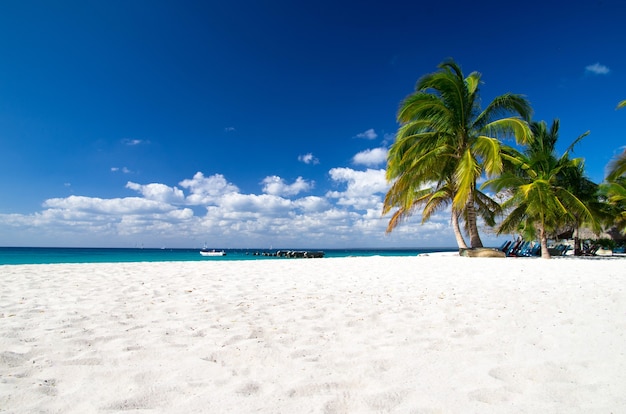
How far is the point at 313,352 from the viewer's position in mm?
2482

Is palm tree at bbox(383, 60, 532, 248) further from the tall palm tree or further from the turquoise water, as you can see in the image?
the turquoise water

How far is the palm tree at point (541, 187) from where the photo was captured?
39.0ft

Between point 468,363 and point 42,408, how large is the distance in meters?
2.63

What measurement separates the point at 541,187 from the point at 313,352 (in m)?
12.8

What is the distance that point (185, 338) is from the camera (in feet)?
9.14

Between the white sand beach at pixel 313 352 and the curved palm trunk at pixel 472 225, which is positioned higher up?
the curved palm trunk at pixel 472 225

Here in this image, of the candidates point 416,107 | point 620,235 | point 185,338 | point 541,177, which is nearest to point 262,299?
point 185,338

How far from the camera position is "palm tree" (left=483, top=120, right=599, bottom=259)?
1188 cm

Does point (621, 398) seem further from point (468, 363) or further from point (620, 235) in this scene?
point (620, 235)

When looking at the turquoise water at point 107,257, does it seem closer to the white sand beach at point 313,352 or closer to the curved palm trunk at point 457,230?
the curved palm trunk at point 457,230

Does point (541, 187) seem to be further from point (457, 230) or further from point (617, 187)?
point (617, 187)

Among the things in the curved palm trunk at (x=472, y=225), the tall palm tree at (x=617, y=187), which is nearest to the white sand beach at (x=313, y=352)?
the curved palm trunk at (x=472, y=225)

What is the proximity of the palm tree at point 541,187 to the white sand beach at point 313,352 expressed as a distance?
865 cm

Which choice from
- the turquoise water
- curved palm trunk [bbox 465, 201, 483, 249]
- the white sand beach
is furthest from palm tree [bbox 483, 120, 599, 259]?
the turquoise water
